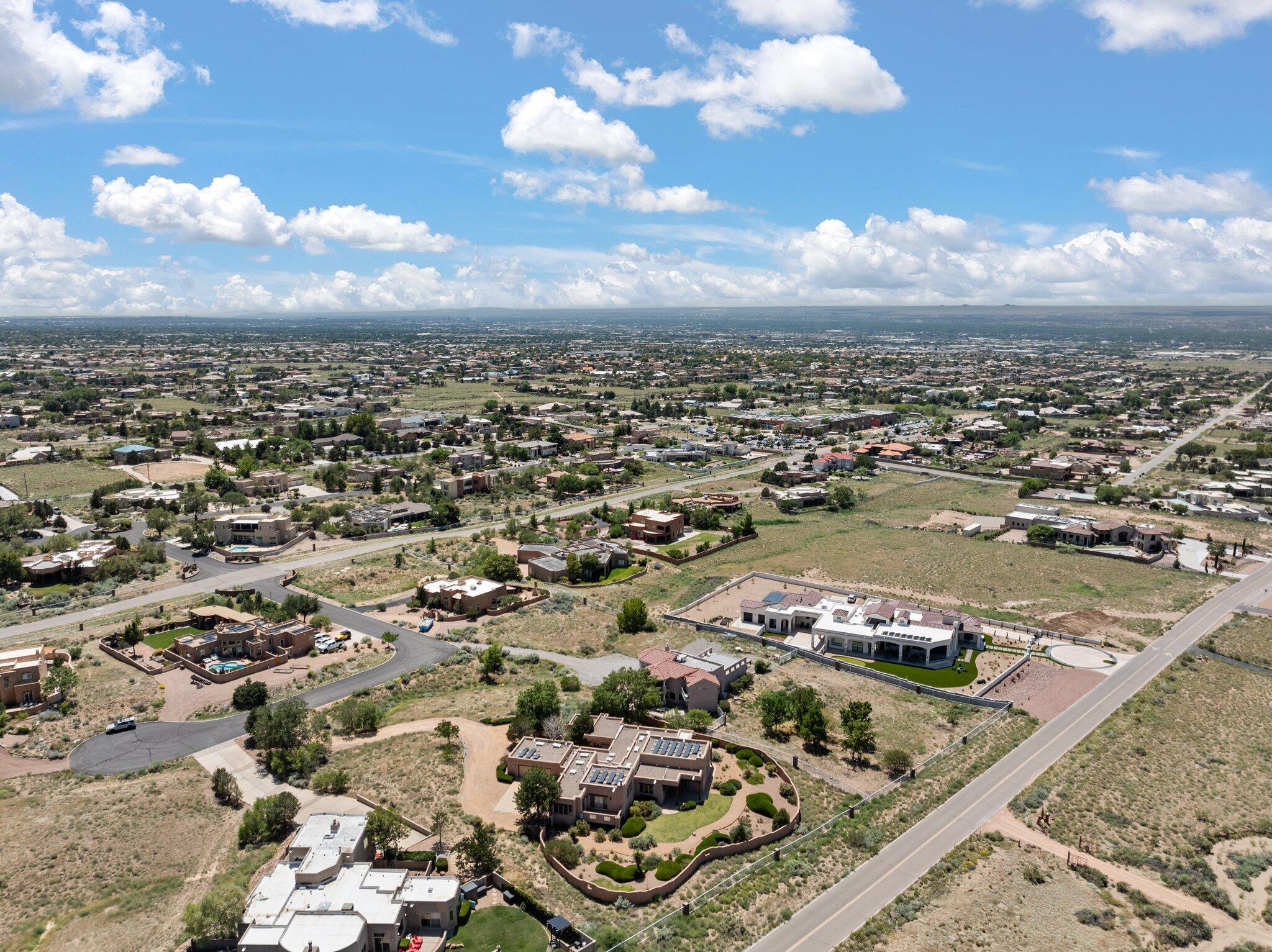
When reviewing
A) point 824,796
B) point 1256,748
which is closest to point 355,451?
point 824,796

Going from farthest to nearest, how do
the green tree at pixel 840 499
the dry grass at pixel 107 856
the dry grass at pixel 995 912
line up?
the green tree at pixel 840 499 → the dry grass at pixel 107 856 → the dry grass at pixel 995 912

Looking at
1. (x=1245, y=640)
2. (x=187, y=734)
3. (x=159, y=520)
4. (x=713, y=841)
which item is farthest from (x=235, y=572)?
(x=1245, y=640)

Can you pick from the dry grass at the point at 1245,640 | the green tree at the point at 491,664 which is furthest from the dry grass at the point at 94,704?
the dry grass at the point at 1245,640

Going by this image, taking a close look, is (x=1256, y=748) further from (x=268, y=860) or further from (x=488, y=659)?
(x=268, y=860)

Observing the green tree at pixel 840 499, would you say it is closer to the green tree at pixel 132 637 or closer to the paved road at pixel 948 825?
the paved road at pixel 948 825

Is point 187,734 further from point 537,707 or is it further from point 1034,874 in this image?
point 1034,874

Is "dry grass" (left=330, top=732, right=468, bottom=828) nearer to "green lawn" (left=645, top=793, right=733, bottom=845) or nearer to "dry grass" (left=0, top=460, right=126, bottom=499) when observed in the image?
"green lawn" (left=645, top=793, right=733, bottom=845)
